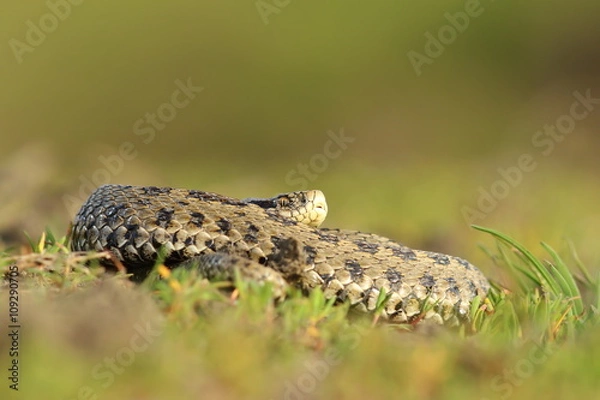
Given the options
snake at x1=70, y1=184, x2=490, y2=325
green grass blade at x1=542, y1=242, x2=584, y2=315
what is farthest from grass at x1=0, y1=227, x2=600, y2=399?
green grass blade at x1=542, y1=242, x2=584, y2=315

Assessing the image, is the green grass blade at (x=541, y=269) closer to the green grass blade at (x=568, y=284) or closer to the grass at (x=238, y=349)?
the green grass blade at (x=568, y=284)

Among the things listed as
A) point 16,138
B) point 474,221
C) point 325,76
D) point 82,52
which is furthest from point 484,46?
point 474,221

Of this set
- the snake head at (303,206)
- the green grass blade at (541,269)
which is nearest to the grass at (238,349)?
the green grass blade at (541,269)

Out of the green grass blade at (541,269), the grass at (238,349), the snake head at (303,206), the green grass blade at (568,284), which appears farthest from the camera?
the snake head at (303,206)

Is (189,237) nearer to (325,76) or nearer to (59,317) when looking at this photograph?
(59,317)

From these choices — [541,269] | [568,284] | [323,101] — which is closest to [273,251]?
[541,269]

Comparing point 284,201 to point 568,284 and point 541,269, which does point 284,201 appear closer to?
point 541,269
